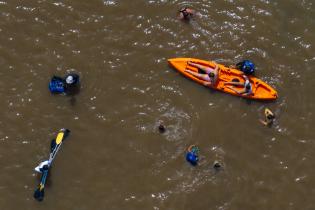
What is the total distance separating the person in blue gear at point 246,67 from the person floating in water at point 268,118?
1.86 meters

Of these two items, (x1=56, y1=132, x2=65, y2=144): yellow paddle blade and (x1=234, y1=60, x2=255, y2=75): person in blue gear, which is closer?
(x1=56, y1=132, x2=65, y2=144): yellow paddle blade

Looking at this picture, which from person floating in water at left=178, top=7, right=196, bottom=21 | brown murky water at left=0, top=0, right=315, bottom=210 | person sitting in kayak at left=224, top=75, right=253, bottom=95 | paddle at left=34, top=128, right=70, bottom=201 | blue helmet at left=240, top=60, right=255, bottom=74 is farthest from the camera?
person floating in water at left=178, top=7, right=196, bottom=21

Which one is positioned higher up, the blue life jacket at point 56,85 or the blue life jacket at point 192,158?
the blue life jacket at point 56,85

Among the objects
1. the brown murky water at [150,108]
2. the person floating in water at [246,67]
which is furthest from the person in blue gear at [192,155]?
the person floating in water at [246,67]

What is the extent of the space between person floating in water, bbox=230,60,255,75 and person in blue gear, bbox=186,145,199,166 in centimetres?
413

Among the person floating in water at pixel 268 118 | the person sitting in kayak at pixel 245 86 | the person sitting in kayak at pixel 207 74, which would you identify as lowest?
the person floating in water at pixel 268 118

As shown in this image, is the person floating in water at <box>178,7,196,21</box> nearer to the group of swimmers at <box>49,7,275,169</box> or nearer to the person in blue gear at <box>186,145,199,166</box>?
the group of swimmers at <box>49,7,275,169</box>

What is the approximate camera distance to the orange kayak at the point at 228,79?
22609 mm

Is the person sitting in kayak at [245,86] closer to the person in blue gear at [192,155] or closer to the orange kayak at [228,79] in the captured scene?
the orange kayak at [228,79]

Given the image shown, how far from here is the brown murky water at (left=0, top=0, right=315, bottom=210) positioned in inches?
866

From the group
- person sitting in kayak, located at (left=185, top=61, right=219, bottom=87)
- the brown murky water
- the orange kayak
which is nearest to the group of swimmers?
person sitting in kayak, located at (left=185, top=61, right=219, bottom=87)

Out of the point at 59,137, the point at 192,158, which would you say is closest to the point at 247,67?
the point at 192,158

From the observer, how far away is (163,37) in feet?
76.3

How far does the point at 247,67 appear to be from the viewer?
22656 mm
